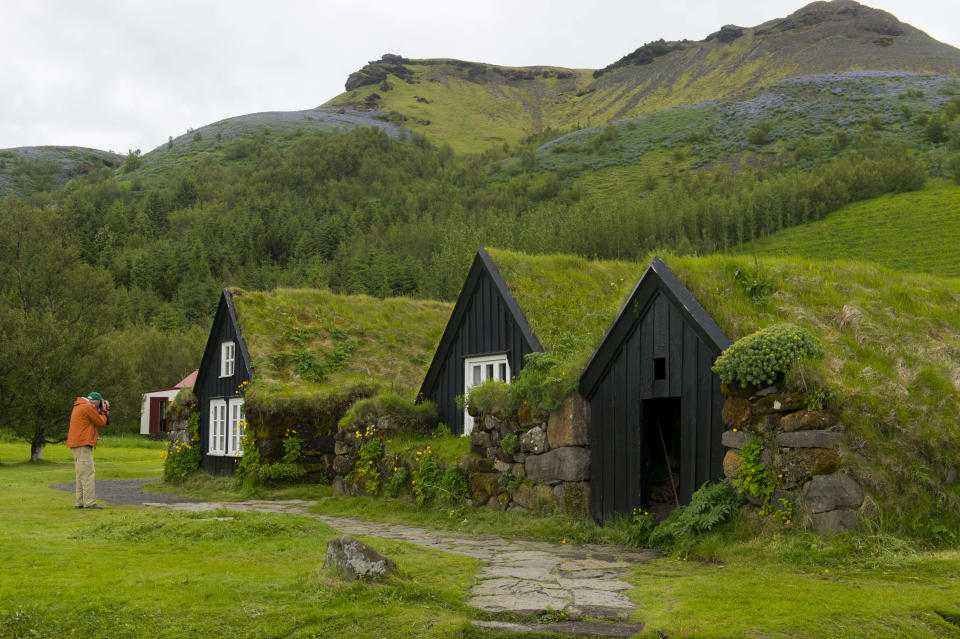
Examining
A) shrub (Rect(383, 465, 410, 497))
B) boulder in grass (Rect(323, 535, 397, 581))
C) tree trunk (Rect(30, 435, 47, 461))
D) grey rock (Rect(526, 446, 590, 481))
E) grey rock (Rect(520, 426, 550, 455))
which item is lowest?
tree trunk (Rect(30, 435, 47, 461))

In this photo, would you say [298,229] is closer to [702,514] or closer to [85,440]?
[85,440]

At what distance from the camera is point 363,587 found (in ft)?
22.8

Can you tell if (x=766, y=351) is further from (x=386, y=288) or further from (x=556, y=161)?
(x=556, y=161)

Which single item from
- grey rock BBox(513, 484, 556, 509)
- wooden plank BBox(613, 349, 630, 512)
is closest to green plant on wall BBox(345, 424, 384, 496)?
grey rock BBox(513, 484, 556, 509)

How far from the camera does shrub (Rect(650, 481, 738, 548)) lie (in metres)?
9.47

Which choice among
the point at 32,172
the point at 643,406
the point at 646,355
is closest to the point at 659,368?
the point at 646,355

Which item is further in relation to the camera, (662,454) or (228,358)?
(228,358)

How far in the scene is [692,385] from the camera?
34.7 ft

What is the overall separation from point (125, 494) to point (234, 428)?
3.90 metres

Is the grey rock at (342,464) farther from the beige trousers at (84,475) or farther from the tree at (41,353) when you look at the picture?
the tree at (41,353)

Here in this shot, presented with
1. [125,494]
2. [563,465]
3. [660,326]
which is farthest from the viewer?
[125,494]

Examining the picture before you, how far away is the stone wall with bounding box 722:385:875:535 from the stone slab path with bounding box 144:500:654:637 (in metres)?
2.02

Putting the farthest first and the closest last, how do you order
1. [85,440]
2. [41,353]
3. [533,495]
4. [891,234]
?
[891,234] < [41,353] < [85,440] < [533,495]

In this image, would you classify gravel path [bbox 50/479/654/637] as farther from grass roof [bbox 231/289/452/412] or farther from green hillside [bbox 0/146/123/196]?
green hillside [bbox 0/146/123/196]
